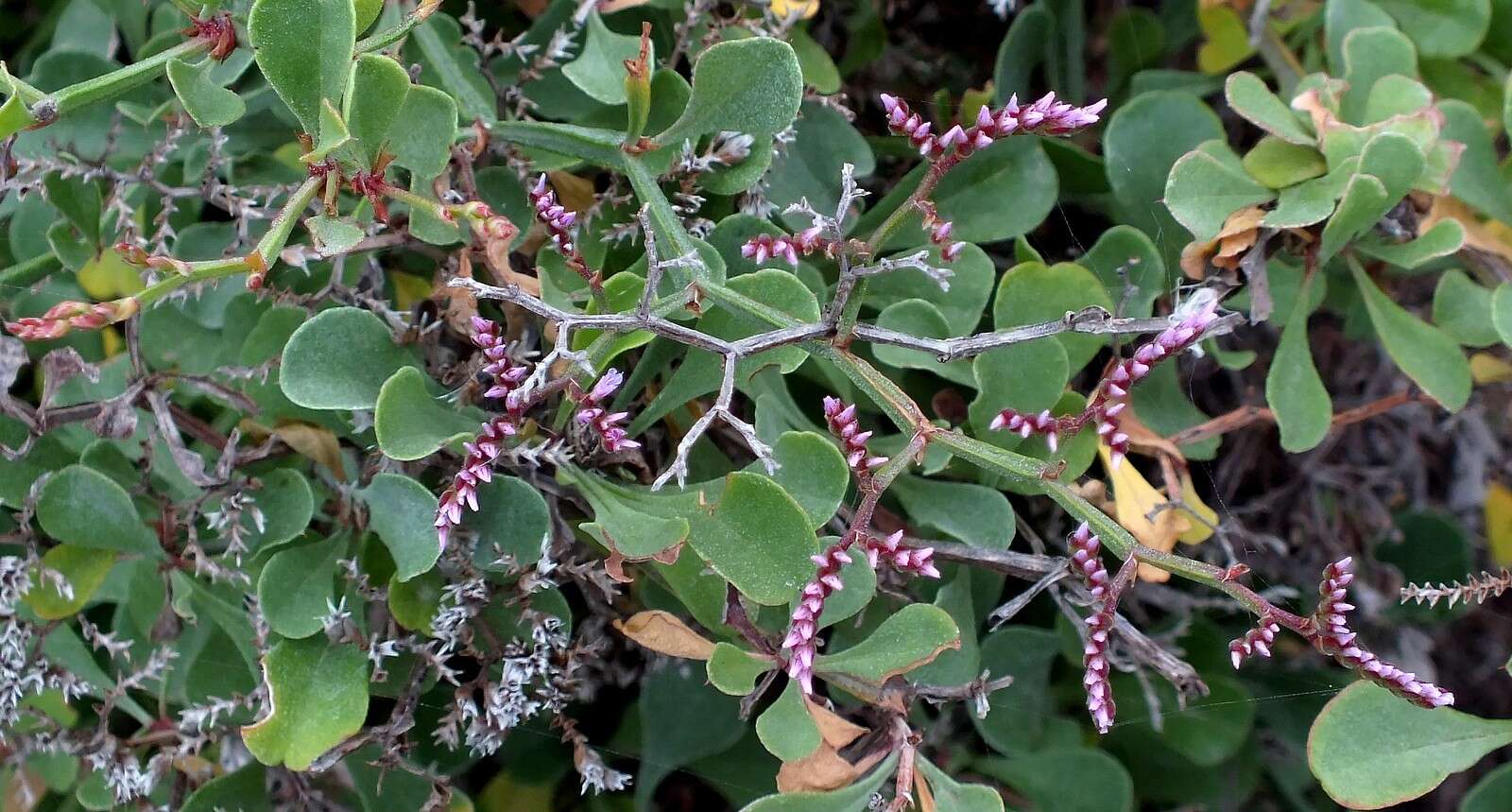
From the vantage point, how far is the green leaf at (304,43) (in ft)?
2.48

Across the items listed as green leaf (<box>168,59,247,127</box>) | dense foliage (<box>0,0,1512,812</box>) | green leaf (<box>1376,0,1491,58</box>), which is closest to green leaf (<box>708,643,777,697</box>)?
dense foliage (<box>0,0,1512,812</box>)

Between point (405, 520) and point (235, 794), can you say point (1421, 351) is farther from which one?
point (235, 794)

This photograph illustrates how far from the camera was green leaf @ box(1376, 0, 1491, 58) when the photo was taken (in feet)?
3.74

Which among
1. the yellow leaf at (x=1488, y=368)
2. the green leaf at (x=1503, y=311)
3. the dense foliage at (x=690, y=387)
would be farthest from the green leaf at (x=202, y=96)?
the yellow leaf at (x=1488, y=368)

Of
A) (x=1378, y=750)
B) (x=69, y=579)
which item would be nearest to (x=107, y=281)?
(x=69, y=579)

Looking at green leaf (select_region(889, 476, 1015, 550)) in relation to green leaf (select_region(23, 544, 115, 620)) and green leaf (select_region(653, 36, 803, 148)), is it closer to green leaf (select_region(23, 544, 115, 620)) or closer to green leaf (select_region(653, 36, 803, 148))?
green leaf (select_region(653, 36, 803, 148))

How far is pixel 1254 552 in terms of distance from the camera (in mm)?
1299

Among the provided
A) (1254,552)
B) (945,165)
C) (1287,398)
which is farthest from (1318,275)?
(945,165)

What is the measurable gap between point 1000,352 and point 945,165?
219 millimetres

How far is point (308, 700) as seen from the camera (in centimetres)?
91

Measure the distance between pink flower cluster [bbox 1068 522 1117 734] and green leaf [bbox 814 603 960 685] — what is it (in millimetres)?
98

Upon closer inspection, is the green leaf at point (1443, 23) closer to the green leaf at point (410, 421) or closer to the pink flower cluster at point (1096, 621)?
the pink flower cluster at point (1096, 621)

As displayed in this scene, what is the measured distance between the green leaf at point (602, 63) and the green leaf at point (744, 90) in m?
0.07

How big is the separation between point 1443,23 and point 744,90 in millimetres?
766
